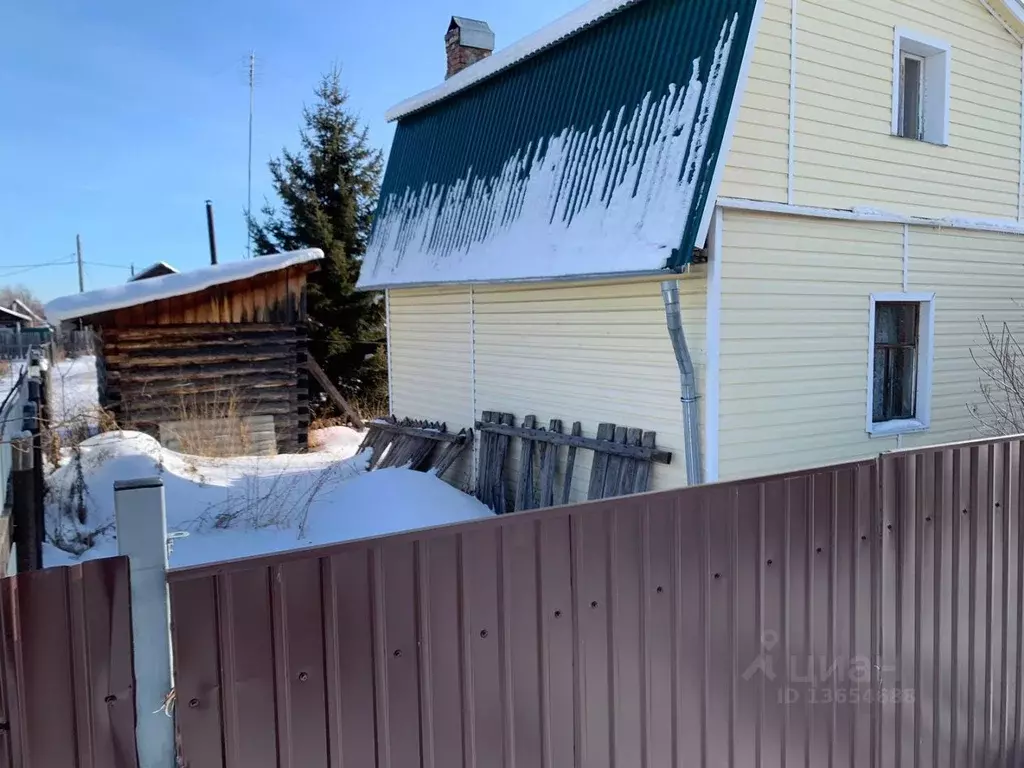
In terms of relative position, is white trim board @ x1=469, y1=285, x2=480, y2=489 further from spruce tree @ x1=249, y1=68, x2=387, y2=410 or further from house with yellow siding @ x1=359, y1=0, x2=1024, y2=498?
spruce tree @ x1=249, y1=68, x2=387, y2=410

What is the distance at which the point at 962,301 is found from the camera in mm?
8805

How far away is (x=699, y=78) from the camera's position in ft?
22.1

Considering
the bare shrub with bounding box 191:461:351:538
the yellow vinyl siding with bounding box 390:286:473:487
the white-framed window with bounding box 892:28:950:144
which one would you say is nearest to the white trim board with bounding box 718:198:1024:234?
the white-framed window with bounding box 892:28:950:144

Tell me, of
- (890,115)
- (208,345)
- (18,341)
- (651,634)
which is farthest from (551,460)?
(18,341)

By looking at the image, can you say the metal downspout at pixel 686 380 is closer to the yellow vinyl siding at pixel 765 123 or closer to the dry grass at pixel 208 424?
the yellow vinyl siding at pixel 765 123

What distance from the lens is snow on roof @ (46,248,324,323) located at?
11.8m

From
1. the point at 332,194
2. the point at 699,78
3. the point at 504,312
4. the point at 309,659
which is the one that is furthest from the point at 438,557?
the point at 332,194

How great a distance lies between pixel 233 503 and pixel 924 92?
31.8 ft

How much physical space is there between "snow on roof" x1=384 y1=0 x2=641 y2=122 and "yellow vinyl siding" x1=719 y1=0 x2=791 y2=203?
1665mm

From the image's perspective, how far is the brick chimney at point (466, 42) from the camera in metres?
11.9

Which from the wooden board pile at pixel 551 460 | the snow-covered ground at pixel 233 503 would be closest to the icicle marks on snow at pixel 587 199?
the wooden board pile at pixel 551 460

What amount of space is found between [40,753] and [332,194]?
19436mm

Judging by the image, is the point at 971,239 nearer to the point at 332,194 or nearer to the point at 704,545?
the point at 704,545

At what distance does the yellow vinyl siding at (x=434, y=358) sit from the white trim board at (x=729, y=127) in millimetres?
4820
